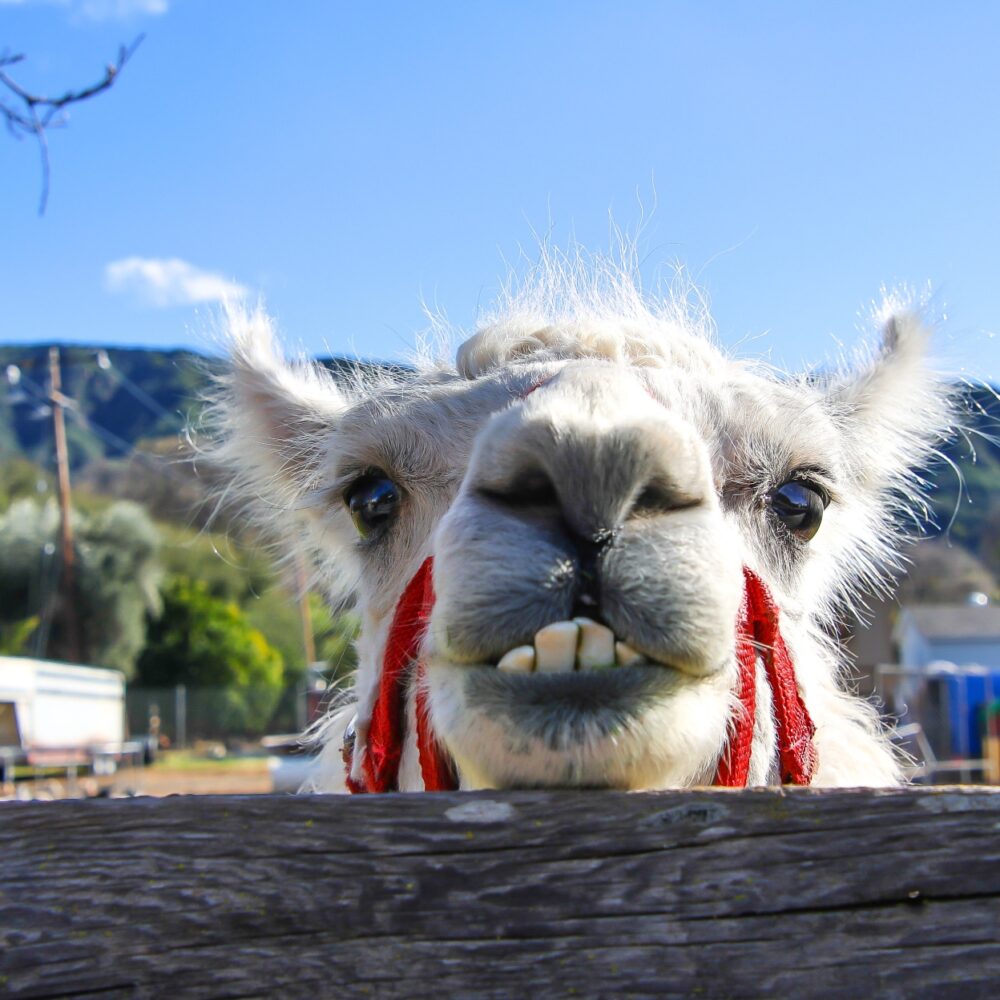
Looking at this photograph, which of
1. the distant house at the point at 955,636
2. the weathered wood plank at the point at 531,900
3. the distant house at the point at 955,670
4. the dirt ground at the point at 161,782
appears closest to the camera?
the weathered wood plank at the point at 531,900

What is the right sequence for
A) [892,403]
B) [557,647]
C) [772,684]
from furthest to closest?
1. [892,403]
2. [772,684]
3. [557,647]

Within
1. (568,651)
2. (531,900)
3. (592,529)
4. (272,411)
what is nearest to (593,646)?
(568,651)

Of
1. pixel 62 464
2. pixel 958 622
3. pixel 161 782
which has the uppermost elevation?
pixel 62 464

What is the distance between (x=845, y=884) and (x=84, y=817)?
106 centimetres

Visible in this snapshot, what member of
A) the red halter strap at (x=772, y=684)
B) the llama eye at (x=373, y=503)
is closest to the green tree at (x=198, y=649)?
the llama eye at (x=373, y=503)

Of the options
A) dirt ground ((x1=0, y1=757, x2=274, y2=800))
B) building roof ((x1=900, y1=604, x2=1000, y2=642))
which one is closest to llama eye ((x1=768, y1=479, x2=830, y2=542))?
dirt ground ((x1=0, y1=757, x2=274, y2=800))

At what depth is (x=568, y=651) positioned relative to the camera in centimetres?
184

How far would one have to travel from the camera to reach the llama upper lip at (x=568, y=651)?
1829 mm

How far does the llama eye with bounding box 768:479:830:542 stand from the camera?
2916mm

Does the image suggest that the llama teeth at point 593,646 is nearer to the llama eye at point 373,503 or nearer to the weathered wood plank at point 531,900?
the weathered wood plank at point 531,900

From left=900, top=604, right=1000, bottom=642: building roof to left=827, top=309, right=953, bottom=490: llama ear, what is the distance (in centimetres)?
4155

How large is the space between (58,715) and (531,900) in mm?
26897

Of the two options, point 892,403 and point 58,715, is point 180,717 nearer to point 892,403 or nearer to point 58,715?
point 58,715

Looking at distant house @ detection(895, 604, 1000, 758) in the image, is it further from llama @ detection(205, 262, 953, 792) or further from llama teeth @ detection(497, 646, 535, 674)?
llama teeth @ detection(497, 646, 535, 674)
